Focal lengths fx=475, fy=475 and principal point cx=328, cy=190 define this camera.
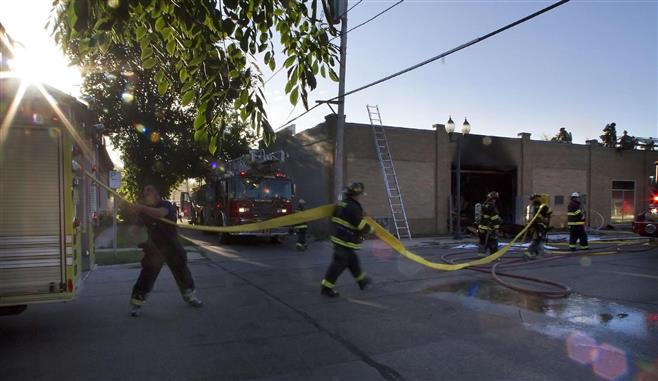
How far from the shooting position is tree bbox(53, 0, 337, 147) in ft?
A: 8.90

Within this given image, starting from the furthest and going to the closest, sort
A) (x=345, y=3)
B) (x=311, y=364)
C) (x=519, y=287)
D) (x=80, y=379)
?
(x=345, y=3)
(x=519, y=287)
(x=311, y=364)
(x=80, y=379)

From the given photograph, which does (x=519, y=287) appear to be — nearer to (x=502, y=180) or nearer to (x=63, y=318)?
(x=63, y=318)

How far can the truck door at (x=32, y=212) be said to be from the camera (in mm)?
5008

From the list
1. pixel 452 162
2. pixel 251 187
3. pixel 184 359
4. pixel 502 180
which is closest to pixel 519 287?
pixel 184 359

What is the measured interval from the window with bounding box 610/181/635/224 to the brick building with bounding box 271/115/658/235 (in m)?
0.05

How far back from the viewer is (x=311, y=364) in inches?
173

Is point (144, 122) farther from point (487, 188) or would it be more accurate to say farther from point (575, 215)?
point (575, 215)

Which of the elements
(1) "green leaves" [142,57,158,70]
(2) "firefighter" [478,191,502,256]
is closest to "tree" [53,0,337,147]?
(1) "green leaves" [142,57,158,70]

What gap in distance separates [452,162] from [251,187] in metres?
9.38

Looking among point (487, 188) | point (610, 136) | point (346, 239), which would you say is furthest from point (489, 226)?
point (610, 136)

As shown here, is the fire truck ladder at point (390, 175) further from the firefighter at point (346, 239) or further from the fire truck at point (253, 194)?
the firefighter at point (346, 239)

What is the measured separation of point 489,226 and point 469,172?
10843mm

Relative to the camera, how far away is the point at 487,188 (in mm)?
23266

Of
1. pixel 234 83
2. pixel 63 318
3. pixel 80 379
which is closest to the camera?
pixel 234 83
